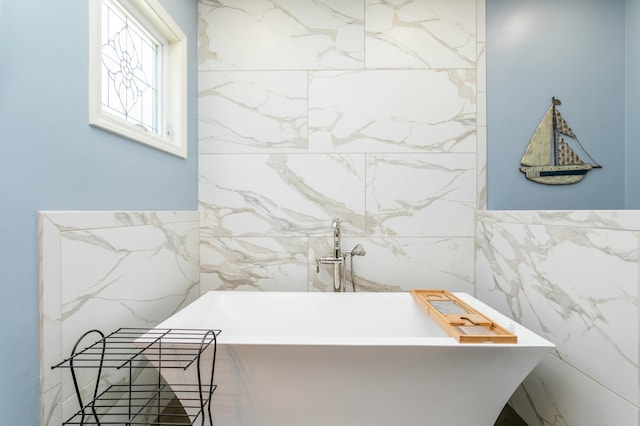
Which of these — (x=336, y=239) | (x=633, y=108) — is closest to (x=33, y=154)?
(x=336, y=239)

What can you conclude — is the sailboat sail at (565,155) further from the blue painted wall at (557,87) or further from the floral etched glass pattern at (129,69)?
the floral etched glass pattern at (129,69)

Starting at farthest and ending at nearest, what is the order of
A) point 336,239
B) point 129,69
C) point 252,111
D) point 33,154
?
point 252,111 < point 336,239 < point 129,69 < point 33,154

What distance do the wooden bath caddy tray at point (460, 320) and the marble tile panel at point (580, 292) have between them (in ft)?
0.98

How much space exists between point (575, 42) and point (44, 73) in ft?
9.14

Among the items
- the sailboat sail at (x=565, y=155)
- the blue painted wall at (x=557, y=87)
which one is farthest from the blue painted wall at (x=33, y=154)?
the sailboat sail at (x=565, y=155)

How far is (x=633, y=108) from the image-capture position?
1922 mm

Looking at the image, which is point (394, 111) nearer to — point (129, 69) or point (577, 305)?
point (577, 305)

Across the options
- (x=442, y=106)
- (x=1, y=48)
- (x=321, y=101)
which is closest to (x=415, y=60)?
(x=442, y=106)

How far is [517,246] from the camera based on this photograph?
63.1 inches

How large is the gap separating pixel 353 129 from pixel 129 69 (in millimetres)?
1283

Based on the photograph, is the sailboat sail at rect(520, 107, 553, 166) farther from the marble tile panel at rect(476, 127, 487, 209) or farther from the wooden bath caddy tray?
the wooden bath caddy tray

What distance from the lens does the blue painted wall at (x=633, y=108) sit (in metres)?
1.90

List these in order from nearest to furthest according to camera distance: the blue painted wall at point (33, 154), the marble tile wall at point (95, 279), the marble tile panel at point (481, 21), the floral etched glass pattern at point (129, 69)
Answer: the blue painted wall at point (33, 154)
the marble tile wall at point (95, 279)
the floral etched glass pattern at point (129, 69)
the marble tile panel at point (481, 21)

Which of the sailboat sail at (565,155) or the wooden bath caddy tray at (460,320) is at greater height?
the sailboat sail at (565,155)
